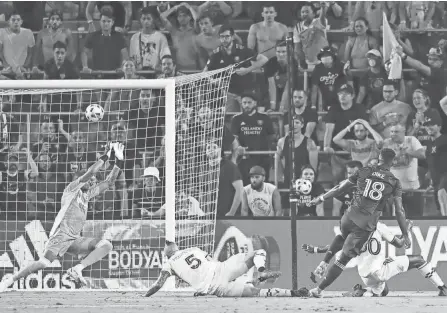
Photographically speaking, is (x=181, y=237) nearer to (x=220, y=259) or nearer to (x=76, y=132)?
(x=220, y=259)

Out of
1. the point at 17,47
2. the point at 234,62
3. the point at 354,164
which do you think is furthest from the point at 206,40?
the point at 354,164

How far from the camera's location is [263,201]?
53.6ft

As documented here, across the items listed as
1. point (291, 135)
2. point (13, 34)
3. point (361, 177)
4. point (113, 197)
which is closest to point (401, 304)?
point (361, 177)

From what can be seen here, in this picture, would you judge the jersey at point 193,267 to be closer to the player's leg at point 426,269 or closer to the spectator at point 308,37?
the player's leg at point 426,269

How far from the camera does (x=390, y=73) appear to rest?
56.3 feet

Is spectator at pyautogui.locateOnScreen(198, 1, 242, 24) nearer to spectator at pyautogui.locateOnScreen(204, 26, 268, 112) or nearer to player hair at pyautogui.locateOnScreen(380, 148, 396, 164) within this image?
spectator at pyautogui.locateOnScreen(204, 26, 268, 112)

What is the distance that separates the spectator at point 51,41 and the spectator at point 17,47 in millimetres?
140

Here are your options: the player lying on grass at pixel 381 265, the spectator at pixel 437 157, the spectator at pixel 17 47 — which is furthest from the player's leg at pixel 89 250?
the spectator at pixel 437 157

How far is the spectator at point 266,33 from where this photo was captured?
59.7ft

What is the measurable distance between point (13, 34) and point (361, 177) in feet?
26.3

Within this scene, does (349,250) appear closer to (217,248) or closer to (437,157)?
(217,248)

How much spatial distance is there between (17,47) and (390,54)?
22.5ft

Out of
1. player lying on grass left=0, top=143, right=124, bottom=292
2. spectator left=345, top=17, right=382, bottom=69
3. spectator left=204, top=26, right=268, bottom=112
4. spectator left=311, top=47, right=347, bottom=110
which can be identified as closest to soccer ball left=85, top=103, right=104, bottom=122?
player lying on grass left=0, top=143, right=124, bottom=292

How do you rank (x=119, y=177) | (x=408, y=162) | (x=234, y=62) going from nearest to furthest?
(x=119, y=177) → (x=408, y=162) → (x=234, y=62)
